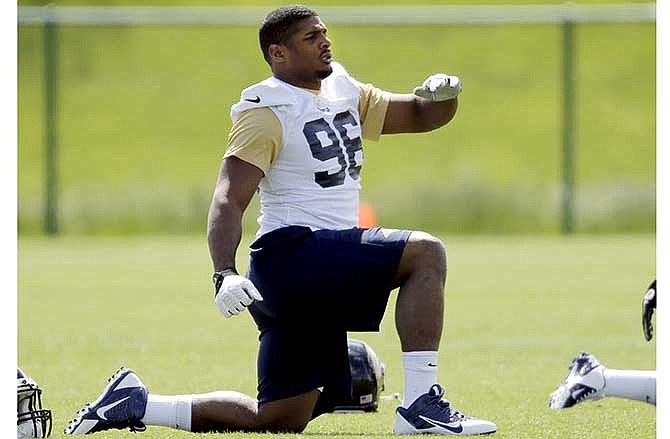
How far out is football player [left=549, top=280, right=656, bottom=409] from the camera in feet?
20.8

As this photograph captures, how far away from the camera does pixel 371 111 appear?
632 centimetres

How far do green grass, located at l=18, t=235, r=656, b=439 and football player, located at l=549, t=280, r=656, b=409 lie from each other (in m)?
0.08

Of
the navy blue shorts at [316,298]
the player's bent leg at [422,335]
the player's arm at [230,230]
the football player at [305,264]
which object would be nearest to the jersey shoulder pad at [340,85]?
the football player at [305,264]

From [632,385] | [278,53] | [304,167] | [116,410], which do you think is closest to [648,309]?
[632,385]

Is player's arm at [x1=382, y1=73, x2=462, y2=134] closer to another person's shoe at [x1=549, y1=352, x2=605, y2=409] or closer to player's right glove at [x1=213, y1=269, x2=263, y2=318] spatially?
another person's shoe at [x1=549, y1=352, x2=605, y2=409]

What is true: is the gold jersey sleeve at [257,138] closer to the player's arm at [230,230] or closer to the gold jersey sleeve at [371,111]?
the player's arm at [230,230]

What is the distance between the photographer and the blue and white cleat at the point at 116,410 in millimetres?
5766

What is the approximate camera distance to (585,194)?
2030cm

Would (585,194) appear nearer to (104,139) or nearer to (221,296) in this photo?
(104,139)

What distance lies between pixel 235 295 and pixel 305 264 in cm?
47

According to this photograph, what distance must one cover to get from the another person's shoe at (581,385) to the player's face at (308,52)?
5.66ft

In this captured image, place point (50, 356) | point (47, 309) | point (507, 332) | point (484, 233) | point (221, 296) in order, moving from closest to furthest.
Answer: point (221, 296) → point (50, 356) → point (507, 332) → point (47, 309) → point (484, 233)
